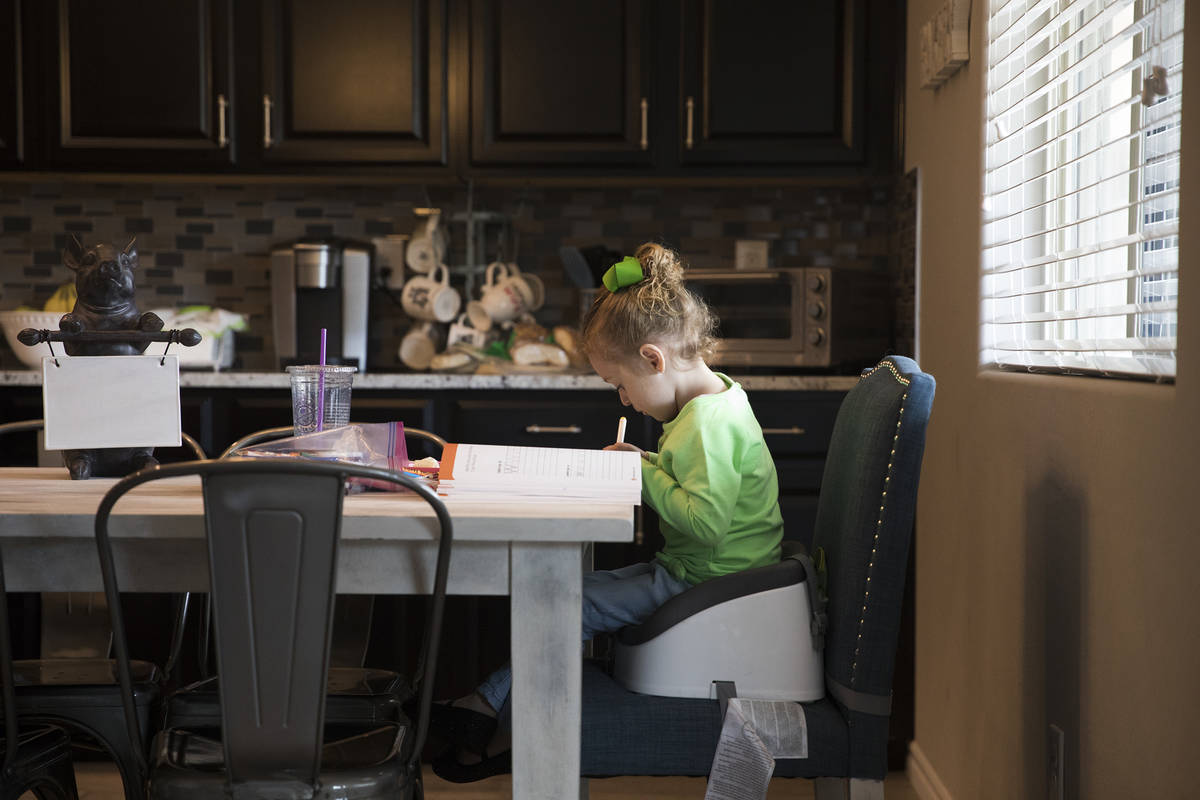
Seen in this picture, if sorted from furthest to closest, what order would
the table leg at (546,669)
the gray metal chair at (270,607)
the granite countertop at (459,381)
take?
the granite countertop at (459,381) < the table leg at (546,669) < the gray metal chair at (270,607)

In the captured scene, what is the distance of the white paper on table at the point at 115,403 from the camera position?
146 centimetres

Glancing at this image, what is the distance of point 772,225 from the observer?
317 cm

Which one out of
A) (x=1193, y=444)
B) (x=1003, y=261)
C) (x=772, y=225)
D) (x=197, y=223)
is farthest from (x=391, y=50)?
(x=1193, y=444)

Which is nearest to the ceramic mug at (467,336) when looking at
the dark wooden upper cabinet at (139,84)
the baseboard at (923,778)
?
the dark wooden upper cabinet at (139,84)

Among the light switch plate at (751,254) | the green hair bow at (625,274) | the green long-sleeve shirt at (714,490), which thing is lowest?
the green long-sleeve shirt at (714,490)

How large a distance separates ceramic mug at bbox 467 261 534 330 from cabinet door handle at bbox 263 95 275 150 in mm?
651

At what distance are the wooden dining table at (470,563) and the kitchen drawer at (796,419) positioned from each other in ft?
4.57

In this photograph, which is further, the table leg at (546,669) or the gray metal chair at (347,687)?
the gray metal chair at (347,687)

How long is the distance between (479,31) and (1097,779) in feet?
7.20

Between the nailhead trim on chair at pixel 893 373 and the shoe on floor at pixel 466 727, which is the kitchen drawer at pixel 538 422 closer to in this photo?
the nailhead trim on chair at pixel 893 373

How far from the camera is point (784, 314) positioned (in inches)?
108

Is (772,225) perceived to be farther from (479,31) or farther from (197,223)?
(197,223)

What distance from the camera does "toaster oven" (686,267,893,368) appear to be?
2732 millimetres

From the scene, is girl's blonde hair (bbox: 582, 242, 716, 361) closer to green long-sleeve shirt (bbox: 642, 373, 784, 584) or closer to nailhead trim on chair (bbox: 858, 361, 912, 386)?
green long-sleeve shirt (bbox: 642, 373, 784, 584)
